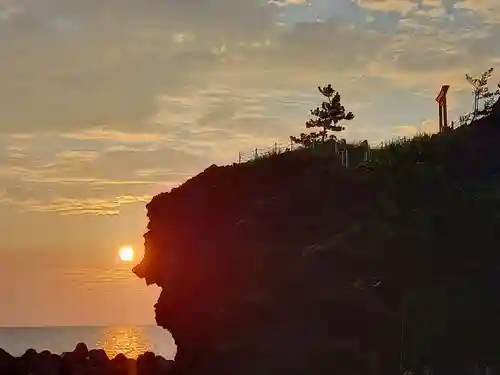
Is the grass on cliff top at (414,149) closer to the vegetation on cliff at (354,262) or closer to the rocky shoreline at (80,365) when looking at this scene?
the vegetation on cliff at (354,262)

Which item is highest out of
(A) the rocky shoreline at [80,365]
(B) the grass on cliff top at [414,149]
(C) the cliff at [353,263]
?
(B) the grass on cliff top at [414,149]

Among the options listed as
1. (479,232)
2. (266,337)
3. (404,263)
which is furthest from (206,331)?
(479,232)

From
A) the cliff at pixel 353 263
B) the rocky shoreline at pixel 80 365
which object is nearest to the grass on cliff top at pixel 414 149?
A: the cliff at pixel 353 263

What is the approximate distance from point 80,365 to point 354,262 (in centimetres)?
2413

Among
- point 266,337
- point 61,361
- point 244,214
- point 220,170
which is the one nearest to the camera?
point 266,337

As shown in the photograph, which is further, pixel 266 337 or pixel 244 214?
pixel 244 214

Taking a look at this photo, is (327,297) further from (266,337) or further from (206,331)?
(206,331)

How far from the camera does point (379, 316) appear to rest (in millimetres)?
44125

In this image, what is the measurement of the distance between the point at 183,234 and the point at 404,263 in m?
16.7

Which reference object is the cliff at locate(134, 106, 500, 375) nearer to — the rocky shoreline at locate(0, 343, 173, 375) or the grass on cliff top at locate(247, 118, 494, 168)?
the grass on cliff top at locate(247, 118, 494, 168)

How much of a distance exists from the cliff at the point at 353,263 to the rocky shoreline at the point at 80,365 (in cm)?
707

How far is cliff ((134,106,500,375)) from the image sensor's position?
44.2m

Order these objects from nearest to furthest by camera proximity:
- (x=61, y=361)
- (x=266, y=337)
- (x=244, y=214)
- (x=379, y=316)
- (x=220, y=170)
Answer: (x=379, y=316) < (x=266, y=337) < (x=244, y=214) < (x=220, y=170) < (x=61, y=361)

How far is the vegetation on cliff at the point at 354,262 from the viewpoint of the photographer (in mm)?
44188
